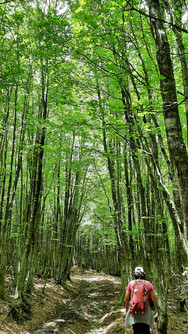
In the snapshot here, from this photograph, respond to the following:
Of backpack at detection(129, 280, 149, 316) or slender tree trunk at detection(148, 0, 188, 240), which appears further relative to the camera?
backpack at detection(129, 280, 149, 316)

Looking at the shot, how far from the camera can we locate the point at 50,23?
578 cm

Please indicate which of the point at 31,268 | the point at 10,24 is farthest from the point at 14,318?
the point at 10,24

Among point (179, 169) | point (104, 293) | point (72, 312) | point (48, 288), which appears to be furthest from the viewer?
point (104, 293)

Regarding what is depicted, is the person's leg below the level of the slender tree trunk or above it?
below

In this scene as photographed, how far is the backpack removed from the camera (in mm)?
3906

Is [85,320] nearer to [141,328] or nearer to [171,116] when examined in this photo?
[141,328]

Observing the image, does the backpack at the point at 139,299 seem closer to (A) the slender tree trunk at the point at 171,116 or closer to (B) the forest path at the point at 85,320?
(A) the slender tree trunk at the point at 171,116

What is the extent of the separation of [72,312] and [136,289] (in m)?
7.03

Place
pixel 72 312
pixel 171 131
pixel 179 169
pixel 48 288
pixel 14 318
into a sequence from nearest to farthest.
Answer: pixel 179 169
pixel 171 131
pixel 14 318
pixel 72 312
pixel 48 288

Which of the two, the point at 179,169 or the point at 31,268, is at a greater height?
the point at 179,169

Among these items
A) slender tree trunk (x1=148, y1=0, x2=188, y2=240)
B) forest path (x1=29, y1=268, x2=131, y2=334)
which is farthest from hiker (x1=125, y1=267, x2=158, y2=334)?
forest path (x1=29, y1=268, x2=131, y2=334)

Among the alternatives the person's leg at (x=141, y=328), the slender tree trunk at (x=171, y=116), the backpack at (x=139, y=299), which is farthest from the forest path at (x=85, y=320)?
the slender tree trunk at (x=171, y=116)

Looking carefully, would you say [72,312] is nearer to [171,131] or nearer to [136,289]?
[136,289]

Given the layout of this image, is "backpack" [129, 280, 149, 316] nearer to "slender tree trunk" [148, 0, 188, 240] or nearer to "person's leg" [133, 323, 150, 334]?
"person's leg" [133, 323, 150, 334]
